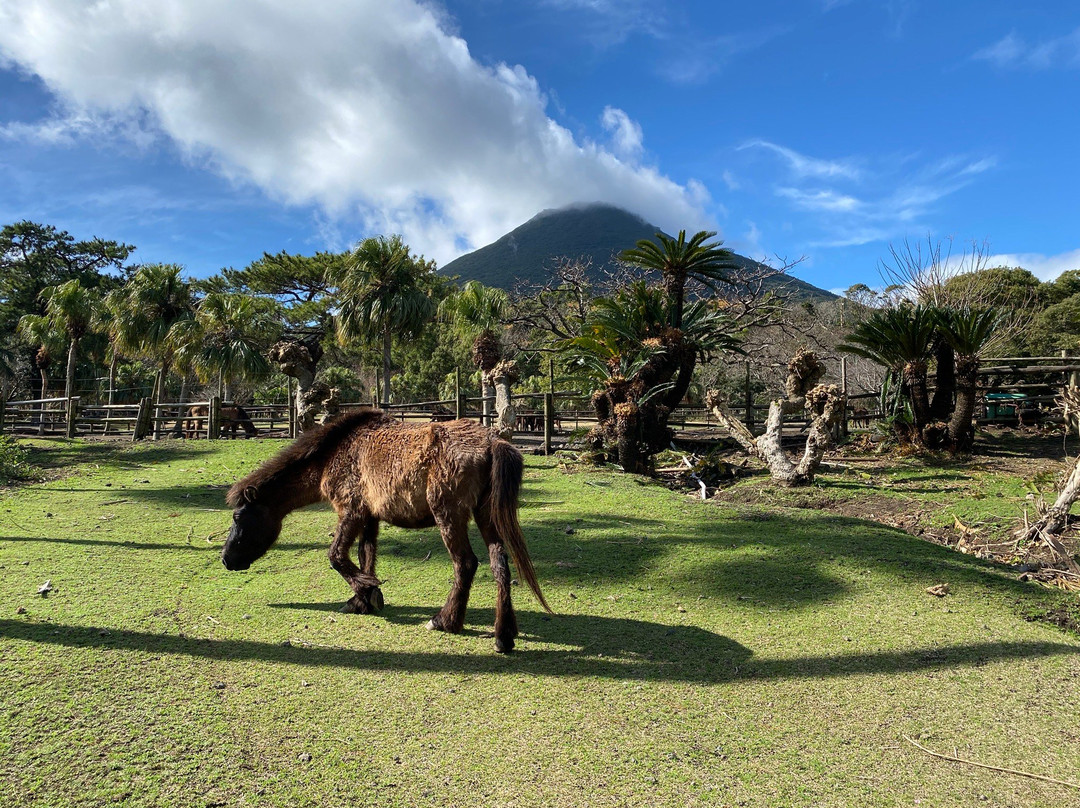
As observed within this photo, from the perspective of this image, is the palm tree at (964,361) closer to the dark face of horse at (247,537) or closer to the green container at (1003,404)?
the green container at (1003,404)

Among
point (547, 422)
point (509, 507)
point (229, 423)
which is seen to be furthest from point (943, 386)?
point (229, 423)

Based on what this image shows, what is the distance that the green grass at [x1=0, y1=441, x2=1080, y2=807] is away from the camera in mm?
2355

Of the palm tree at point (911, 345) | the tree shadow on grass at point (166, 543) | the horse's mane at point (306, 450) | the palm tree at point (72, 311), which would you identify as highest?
the palm tree at point (72, 311)

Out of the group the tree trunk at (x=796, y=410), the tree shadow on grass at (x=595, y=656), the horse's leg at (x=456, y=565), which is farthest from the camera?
the tree trunk at (x=796, y=410)

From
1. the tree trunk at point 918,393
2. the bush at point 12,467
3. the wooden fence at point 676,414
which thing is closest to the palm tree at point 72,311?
the wooden fence at point 676,414

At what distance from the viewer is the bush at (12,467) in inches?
353

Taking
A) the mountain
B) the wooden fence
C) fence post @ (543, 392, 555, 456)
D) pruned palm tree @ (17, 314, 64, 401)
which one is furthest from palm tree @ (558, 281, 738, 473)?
the mountain

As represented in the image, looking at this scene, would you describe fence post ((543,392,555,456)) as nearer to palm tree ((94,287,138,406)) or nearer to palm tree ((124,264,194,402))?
palm tree ((124,264,194,402))

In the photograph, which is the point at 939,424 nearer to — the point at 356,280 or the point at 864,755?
the point at 864,755

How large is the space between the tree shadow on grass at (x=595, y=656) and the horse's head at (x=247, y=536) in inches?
24.0

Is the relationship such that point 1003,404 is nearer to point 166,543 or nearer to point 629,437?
point 629,437

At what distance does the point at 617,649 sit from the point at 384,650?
4.56 feet

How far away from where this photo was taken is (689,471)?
1088cm

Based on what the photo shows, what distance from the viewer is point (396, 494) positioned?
3.80 metres
